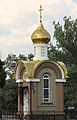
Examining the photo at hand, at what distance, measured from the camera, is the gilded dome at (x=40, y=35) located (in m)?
54.0

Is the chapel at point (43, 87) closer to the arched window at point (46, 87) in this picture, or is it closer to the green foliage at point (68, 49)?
the arched window at point (46, 87)

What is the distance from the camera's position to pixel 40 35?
54031 mm

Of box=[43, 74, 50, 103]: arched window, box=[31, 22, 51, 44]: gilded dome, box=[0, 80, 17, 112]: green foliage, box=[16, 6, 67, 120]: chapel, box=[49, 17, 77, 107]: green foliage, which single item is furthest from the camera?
box=[0, 80, 17, 112]: green foliage

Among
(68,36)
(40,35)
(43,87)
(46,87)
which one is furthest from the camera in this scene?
(68,36)

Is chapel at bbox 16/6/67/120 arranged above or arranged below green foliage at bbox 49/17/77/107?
below

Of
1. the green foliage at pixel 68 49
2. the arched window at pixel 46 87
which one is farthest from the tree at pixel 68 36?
the arched window at pixel 46 87

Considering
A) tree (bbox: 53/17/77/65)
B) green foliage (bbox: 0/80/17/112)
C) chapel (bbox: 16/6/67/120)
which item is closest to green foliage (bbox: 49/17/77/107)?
tree (bbox: 53/17/77/65)

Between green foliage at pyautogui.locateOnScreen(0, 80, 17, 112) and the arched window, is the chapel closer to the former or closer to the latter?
the arched window

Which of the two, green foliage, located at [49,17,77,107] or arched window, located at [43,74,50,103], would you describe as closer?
arched window, located at [43,74,50,103]

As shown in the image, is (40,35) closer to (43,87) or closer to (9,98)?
(43,87)

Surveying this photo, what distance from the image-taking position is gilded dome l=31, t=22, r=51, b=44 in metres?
54.0

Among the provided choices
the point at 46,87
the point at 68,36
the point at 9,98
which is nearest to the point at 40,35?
the point at 46,87

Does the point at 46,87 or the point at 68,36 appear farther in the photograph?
the point at 68,36

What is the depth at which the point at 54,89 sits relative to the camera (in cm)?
5241
